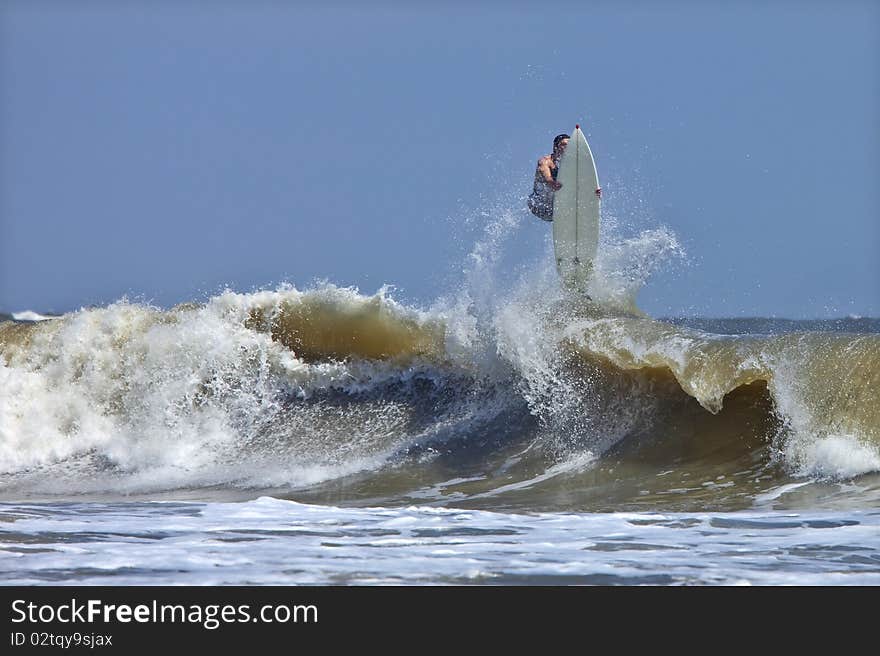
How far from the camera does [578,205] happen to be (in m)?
10.8

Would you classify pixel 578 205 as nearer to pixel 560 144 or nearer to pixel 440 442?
pixel 560 144

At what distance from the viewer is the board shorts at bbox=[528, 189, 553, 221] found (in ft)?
35.9

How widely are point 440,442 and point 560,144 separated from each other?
12.7ft

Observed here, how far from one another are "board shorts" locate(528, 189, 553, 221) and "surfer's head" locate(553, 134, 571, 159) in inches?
15.1

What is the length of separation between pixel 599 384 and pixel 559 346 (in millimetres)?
599

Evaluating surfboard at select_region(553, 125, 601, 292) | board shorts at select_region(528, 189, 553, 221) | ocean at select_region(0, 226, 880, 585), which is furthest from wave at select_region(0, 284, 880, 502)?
board shorts at select_region(528, 189, 553, 221)

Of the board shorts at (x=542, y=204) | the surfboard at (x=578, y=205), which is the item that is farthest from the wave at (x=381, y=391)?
the board shorts at (x=542, y=204)

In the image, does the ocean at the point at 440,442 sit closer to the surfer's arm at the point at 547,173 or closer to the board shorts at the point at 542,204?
the board shorts at the point at 542,204

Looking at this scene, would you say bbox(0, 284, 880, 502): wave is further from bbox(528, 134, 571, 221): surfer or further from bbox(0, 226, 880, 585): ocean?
bbox(528, 134, 571, 221): surfer

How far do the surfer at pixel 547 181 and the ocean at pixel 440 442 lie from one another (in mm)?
864

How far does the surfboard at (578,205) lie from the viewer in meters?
10.7
